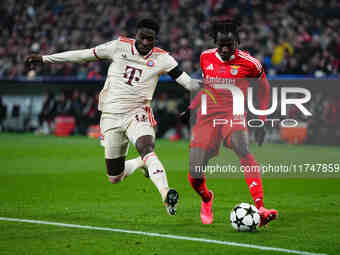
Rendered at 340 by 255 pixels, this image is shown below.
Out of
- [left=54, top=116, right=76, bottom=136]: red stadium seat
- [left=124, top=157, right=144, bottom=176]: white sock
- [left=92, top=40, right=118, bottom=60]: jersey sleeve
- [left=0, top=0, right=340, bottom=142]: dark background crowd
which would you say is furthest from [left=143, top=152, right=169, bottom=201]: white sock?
[left=54, top=116, right=76, bottom=136]: red stadium seat

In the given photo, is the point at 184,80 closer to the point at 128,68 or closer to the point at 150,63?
the point at 150,63

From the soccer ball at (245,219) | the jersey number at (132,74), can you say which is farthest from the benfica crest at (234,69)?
the soccer ball at (245,219)

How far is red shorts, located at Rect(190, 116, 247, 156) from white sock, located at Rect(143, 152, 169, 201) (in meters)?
0.65

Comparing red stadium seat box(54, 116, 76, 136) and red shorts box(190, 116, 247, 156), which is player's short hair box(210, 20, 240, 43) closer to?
red shorts box(190, 116, 247, 156)

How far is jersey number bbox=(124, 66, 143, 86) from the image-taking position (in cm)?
816

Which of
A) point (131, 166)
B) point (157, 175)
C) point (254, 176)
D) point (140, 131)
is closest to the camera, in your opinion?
point (157, 175)

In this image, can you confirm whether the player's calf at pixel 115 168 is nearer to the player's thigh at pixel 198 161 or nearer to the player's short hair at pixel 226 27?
the player's thigh at pixel 198 161

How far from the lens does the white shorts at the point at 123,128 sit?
7.91 meters

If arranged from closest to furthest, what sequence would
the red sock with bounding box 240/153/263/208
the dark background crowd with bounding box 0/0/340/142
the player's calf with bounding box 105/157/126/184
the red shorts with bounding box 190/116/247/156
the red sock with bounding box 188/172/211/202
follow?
the red sock with bounding box 240/153/263/208
the red shorts with bounding box 190/116/247/156
the red sock with bounding box 188/172/211/202
the player's calf with bounding box 105/157/126/184
the dark background crowd with bounding box 0/0/340/142

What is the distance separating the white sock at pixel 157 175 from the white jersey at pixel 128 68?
0.84 m

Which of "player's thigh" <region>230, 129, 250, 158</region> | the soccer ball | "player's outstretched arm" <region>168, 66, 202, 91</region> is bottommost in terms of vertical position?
the soccer ball

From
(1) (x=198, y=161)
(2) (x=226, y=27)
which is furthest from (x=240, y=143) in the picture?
(2) (x=226, y=27)

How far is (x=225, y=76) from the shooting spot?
26.0 ft

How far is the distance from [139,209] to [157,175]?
1.85m
